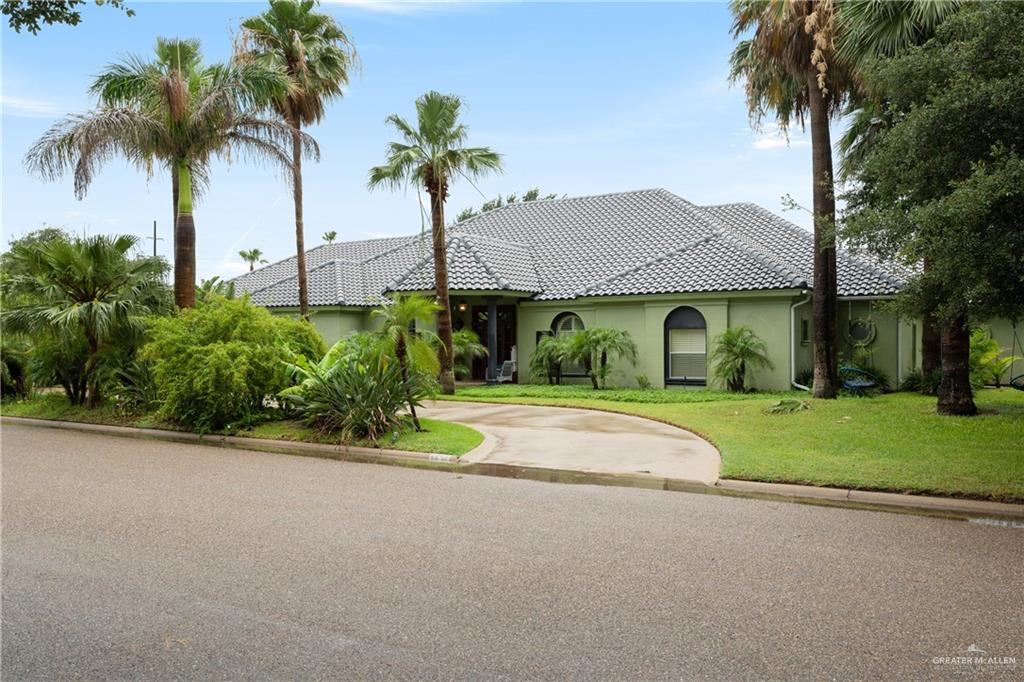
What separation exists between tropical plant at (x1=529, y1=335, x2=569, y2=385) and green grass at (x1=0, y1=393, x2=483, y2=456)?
8439 millimetres

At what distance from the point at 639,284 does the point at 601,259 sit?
3.86 m

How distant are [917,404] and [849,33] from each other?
25.4 feet

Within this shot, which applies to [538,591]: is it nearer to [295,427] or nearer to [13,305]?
[295,427]

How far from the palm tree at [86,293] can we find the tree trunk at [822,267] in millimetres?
15161

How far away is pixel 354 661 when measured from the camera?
14.4 feet

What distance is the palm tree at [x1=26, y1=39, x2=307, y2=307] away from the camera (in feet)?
53.7

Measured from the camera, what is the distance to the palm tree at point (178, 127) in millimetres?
16359

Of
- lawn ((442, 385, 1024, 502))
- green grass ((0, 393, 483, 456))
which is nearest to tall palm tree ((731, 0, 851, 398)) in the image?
lawn ((442, 385, 1024, 502))

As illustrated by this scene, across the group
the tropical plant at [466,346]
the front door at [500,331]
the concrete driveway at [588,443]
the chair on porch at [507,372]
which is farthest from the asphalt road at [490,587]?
the front door at [500,331]

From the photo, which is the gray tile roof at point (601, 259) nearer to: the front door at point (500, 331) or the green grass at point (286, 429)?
the front door at point (500, 331)

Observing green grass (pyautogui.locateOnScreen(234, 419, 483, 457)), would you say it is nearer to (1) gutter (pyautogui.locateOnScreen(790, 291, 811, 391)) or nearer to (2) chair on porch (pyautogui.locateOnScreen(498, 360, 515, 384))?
(2) chair on porch (pyautogui.locateOnScreen(498, 360, 515, 384))

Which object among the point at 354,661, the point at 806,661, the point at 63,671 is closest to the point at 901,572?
the point at 806,661

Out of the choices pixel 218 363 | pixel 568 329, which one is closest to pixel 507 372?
pixel 568 329

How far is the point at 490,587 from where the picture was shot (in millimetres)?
5645
